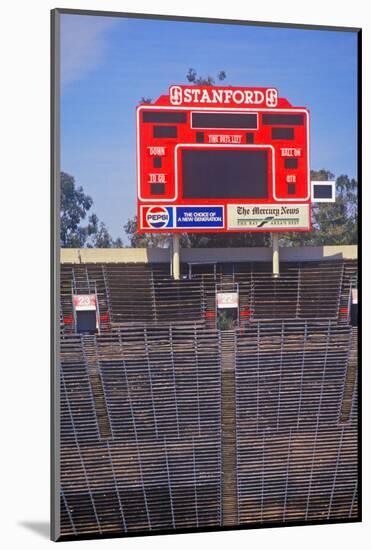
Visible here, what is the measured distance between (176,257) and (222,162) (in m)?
0.91

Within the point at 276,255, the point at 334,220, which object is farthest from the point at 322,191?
the point at 276,255

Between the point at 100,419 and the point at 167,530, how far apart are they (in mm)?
1130

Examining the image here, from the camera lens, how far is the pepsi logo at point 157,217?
13680 millimetres

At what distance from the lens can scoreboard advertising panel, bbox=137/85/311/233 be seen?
538 inches

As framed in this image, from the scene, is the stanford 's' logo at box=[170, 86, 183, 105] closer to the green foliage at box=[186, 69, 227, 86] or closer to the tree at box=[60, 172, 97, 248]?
the green foliage at box=[186, 69, 227, 86]

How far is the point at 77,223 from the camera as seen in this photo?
530 inches

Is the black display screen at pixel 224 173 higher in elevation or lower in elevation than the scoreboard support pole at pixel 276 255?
higher

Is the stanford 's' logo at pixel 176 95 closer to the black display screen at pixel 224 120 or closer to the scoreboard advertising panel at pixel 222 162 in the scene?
the scoreboard advertising panel at pixel 222 162

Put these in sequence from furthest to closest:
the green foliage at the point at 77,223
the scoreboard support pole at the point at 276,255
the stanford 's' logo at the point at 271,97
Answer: the scoreboard support pole at the point at 276,255 → the stanford 's' logo at the point at 271,97 → the green foliage at the point at 77,223

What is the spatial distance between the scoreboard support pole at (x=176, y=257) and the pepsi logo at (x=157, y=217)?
0.50 feet

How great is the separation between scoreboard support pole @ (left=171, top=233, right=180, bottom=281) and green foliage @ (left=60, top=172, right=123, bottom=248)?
18.9 inches

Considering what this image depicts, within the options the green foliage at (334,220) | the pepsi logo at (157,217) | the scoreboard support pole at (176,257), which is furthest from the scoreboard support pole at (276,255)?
the pepsi logo at (157,217)

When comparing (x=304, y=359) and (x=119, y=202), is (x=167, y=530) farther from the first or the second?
(x=119, y=202)

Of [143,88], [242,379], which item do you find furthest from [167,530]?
[143,88]
